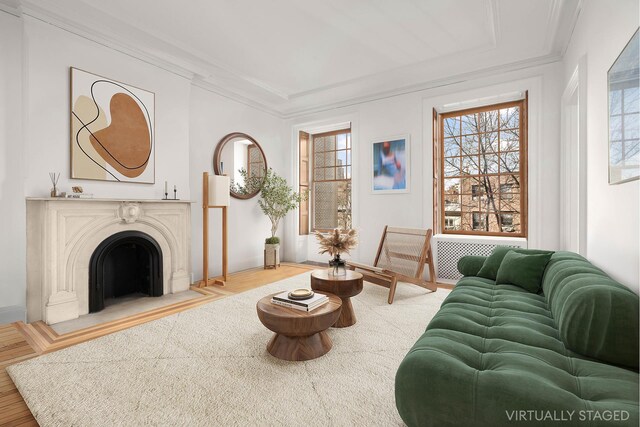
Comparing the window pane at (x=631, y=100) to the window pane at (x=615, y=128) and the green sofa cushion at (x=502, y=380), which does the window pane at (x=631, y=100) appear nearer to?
the window pane at (x=615, y=128)

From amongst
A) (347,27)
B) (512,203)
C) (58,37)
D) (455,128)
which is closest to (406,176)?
(455,128)

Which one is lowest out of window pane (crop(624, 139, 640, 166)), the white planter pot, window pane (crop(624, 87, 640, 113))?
the white planter pot

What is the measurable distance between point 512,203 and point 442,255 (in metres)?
1.18

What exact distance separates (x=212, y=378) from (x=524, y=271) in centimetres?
238

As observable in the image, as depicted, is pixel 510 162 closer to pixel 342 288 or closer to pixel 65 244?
pixel 342 288

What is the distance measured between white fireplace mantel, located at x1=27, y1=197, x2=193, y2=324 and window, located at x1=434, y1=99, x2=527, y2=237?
13.8 feet

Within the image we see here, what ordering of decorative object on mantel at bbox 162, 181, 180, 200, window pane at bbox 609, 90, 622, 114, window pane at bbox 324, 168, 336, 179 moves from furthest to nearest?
window pane at bbox 324, 168, 336, 179 → decorative object on mantel at bbox 162, 181, 180, 200 → window pane at bbox 609, 90, 622, 114

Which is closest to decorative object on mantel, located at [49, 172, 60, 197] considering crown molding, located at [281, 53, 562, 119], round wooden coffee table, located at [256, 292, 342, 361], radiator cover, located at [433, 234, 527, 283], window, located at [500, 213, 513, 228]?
round wooden coffee table, located at [256, 292, 342, 361]

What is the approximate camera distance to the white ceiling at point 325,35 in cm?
303

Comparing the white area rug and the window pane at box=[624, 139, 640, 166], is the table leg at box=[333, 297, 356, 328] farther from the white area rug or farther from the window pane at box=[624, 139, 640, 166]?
the window pane at box=[624, 139, 640, 166]

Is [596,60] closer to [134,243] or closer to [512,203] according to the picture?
[512,203]

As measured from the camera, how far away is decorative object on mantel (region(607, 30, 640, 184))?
5.24ft

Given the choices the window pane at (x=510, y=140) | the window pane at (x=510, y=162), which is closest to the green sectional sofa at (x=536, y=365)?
the window pane at (x=510, y=162)

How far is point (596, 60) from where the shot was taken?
2377mm
